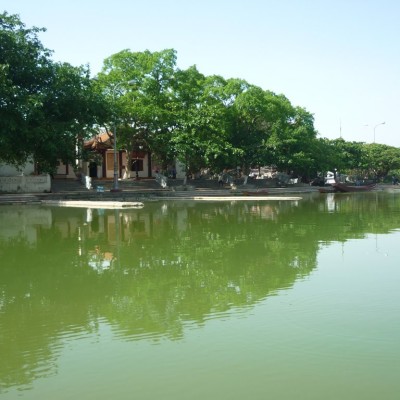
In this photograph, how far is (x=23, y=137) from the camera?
2694 centimetres

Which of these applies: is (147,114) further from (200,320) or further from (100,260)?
(200,320)

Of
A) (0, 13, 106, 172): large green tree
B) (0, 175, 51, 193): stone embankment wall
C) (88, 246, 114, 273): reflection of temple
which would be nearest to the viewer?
(88, 246, 114, 273): reflection of temple

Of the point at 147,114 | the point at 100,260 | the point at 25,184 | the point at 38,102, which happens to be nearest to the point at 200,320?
the point at 100,260

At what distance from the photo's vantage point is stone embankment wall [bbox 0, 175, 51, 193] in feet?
115

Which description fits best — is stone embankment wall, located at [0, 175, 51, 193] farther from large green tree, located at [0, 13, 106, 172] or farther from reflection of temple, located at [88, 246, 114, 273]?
reflection of temple, located at [88, 246, 114, 273]

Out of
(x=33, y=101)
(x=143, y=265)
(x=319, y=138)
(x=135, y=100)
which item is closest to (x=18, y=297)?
(x=143, y=265)

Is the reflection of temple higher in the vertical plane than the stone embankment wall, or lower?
lower

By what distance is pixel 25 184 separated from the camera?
35469 millimetres

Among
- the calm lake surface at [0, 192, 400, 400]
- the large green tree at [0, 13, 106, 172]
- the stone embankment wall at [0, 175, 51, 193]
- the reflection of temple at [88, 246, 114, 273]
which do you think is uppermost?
the large green tree at [0, 13, 106, 172]

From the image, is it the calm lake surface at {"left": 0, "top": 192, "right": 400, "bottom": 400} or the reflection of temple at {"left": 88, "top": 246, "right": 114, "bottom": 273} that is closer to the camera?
the calm lake surface at {"left": 0, "top": 192, "right": 400, "bottom": 400}

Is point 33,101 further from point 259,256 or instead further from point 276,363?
point 276,363

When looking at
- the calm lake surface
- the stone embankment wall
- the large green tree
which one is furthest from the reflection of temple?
the stone embankment wall

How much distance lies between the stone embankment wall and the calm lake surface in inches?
939

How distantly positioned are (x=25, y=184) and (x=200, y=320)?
31.5m
